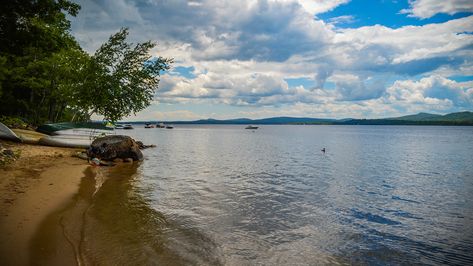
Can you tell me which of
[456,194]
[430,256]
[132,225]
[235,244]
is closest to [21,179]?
[132,225]

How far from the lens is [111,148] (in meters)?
27.6

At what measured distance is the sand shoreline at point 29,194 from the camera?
7.35 meters

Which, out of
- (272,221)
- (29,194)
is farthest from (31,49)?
(272,221)

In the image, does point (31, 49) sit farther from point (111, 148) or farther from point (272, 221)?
point (272, 221)

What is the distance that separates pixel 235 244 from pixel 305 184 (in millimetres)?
12708

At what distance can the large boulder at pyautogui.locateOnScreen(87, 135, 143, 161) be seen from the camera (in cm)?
2694

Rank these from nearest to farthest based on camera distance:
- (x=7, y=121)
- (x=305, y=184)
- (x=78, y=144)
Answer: (x=305, y=184), (x=78, y=144), (x=7, y=121)

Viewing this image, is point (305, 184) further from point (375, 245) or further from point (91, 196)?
point (91, 196)

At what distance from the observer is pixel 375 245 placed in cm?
1004

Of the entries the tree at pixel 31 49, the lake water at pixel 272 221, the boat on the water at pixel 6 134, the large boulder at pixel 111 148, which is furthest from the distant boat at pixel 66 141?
the lake water at pixel 272 221

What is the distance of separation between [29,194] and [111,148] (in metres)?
15.8

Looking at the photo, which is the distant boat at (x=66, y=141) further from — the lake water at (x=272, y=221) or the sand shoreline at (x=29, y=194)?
the lake water at (x=272, y=221)

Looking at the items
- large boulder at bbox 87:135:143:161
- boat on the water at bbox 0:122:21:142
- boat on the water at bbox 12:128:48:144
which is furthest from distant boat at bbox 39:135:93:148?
large boulder at bbox 87:135:143:161

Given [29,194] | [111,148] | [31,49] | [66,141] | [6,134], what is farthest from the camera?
[31,49]
